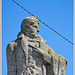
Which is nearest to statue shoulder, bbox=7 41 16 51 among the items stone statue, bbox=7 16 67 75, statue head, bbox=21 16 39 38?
stone statue, bbox=7 16 67 75

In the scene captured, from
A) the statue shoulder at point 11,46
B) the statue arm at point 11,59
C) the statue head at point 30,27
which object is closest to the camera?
the statue arm at point 11,59

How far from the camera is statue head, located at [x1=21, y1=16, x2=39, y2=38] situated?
66.0 feet

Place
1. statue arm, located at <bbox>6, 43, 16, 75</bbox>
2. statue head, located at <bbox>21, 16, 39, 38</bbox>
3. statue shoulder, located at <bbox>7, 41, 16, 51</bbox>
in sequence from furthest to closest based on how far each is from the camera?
statue head, located at <bbox>21, 16, 39, 38</bbox>, statue shoulder, located at <bbox>7, 41, 16, 51</bbox>, statue arm, located at <bbox>6, 43, 16, 75</bbox>

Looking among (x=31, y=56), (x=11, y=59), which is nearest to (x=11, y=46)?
(x=11, y=59)

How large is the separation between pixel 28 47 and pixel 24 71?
1.08m

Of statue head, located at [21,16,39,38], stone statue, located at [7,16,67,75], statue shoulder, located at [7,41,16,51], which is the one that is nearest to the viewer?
stone statue, located at [7,16,67,75]

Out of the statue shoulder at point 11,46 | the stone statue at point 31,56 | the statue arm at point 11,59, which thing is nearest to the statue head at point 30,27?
the stone statue at point 31,56

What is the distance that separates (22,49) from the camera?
64.5 ft

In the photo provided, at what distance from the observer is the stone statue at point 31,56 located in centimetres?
1953

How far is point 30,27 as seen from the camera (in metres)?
20.2

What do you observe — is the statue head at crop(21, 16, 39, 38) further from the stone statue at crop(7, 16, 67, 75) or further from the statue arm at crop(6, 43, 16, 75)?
the statue arm at crop(6, 43, 16, 75)

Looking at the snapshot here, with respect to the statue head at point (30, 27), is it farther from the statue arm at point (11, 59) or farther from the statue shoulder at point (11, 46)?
the statue arm at point (11, 59)

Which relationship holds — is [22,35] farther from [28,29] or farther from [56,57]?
[56,57]

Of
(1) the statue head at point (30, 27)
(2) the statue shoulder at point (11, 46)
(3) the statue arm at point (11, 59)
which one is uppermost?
(1) the statue head at point (30, 27)
